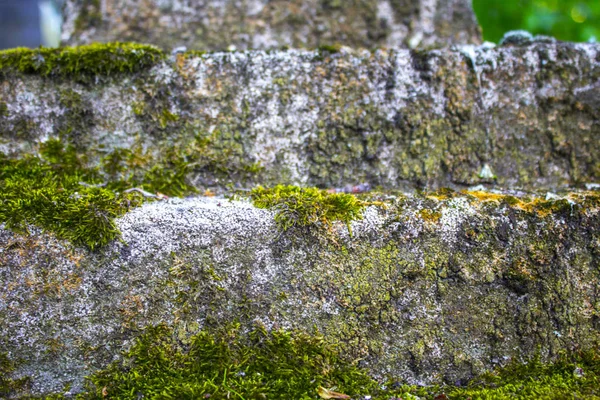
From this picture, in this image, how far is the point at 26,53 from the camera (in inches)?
66.9

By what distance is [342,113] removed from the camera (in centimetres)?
180

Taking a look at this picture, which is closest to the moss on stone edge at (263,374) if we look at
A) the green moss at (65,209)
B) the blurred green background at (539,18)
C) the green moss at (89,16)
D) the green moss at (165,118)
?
the green moss at (65,209)

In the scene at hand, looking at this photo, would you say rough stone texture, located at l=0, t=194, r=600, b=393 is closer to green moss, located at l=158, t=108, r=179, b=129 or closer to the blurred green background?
green moss, located at l=158, t=108, r=179, b=129

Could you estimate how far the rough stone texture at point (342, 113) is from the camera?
173 centimetres

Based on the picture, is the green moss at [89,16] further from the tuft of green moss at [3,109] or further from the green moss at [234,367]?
the green moss at [234,367]

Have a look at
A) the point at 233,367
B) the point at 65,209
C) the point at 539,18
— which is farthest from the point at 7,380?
the point at 539,18

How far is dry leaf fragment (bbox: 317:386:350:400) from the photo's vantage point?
1.41 metres

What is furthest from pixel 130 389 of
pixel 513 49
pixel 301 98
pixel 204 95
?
pixel 513 49

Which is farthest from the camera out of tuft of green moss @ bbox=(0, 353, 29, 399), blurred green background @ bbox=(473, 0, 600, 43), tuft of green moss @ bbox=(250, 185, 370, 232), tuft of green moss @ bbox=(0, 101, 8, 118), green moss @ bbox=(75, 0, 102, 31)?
blurred green background @ bbox=(473, 0, 600, 43)

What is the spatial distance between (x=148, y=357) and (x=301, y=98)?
110 centimetres

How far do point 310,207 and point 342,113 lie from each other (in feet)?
1.63

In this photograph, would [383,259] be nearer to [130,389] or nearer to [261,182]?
[261,182]

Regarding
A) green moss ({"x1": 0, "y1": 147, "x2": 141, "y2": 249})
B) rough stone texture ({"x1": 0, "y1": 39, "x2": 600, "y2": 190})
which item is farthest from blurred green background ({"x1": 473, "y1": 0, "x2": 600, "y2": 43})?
green moss ({"x1": 0, "y1": 147, "x2": 141, "y2": 249})

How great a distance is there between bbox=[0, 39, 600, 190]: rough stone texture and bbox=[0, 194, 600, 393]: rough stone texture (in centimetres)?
30
